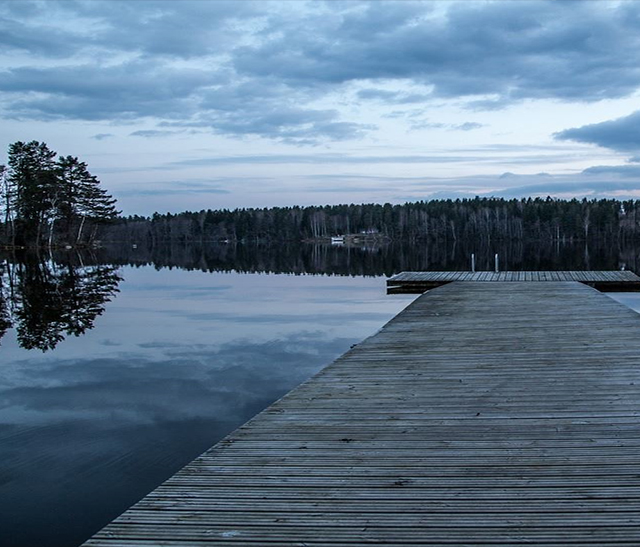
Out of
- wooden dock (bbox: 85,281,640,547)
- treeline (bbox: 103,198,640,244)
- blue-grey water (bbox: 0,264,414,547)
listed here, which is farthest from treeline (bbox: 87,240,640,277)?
treeline (bbox: 103,198,640,244)

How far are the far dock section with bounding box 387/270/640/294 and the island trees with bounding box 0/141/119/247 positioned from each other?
147 ft

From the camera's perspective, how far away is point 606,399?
5.25 meters

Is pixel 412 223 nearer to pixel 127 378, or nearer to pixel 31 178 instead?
pixel 31 178

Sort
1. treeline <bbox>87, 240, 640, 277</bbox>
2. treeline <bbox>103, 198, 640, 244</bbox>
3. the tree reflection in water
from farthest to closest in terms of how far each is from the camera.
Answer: treeline <bbox>103, 198, 640, 244</bbox> < treeline <bbox>87, 240, 640, 277</bbox> < the tree reflection in water

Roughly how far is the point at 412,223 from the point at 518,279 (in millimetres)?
104446

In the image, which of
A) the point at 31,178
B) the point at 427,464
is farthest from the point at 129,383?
the point at 31,178

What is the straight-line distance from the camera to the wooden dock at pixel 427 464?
297 cm

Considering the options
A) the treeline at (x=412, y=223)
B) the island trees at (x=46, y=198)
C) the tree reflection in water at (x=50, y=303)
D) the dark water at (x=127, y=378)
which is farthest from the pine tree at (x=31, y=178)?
the treeline at (x=412, y=223)

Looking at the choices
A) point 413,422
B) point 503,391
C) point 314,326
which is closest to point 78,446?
point 413,422

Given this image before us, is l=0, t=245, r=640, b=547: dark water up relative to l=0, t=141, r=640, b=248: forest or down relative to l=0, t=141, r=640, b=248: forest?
down

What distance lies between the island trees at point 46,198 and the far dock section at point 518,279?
147 ft

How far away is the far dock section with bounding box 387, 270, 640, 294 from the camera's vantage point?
60.0ft

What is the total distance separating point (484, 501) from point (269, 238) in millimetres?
128259

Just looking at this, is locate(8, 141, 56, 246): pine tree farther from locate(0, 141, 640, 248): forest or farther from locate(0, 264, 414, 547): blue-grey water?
locate(0, 264, 414, 547): blue-grey water
